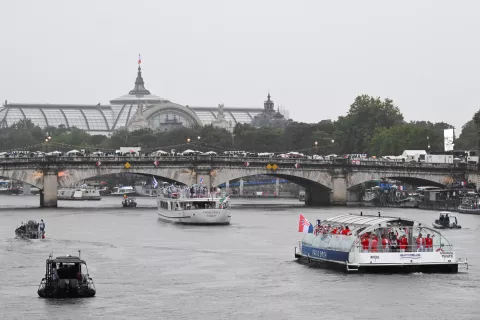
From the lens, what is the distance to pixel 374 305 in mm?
64062

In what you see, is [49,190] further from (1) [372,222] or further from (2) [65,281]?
(2) [65,281]

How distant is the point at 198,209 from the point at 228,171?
3781 cm

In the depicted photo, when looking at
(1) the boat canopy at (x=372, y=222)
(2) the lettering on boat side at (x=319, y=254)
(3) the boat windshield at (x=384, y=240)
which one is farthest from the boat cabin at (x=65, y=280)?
(1) the boat canopy at (x=372, y=222)

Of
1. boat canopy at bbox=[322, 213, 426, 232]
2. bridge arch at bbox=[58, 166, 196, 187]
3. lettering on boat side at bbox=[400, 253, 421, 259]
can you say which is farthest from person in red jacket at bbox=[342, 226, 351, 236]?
bridge arch at bbox=[58, 166, 196, 187]

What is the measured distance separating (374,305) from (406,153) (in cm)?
12476

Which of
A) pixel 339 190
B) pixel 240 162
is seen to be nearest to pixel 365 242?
pixel 240 162

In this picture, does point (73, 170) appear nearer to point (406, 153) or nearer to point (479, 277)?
point (406, 153)

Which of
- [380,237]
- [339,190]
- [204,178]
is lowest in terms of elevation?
[380,237]

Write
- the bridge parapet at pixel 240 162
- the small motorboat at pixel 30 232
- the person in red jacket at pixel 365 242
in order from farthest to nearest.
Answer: the bridge parapet at pixel 240 162 < the small motorboat at pixel 30 232 < the person in red jacket at pixel 365 242

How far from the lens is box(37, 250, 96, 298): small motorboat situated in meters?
65.0

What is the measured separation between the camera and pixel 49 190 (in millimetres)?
Result: 149000

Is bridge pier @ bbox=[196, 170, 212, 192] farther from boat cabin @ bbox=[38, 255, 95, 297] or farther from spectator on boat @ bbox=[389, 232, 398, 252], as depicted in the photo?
boat cabin @ bbox=[38, 255, 95, 297]

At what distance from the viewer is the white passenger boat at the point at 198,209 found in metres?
119

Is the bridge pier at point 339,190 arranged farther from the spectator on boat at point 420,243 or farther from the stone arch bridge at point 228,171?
the spectator on boat at point 420,243
